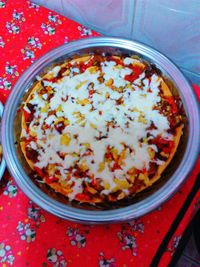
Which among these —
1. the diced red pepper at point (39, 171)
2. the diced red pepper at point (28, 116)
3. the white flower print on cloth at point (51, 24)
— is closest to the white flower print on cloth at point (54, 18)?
the white flower print on cloth at point (51, 24)

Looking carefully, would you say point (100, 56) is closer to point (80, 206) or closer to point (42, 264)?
point (80, 206)

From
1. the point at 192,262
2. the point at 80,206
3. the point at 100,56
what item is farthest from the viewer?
the point at 192,262

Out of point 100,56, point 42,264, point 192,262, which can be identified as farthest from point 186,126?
point 192,262

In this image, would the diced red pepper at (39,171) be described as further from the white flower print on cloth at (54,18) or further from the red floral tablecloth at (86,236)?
the white flower print on cloth at (54,18)

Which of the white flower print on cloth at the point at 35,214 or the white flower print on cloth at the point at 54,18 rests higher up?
the white flower print on cloth at the point at 54,18

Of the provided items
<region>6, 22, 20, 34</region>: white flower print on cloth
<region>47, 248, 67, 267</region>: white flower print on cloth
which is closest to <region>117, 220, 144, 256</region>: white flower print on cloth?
<region>47, 248, 67, 267</region>: white flower print on cloth

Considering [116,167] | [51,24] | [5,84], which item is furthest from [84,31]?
[116,167]
